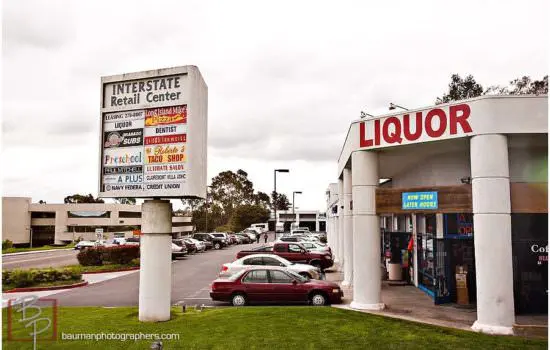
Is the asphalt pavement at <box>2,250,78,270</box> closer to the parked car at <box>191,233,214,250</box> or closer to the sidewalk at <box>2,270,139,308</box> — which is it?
the sidewalk at <box>2,270,139,308</box>

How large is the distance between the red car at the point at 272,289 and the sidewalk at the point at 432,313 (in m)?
0.77

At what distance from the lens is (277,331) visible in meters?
11.7

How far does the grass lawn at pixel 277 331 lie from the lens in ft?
34.9

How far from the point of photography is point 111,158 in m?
13.9

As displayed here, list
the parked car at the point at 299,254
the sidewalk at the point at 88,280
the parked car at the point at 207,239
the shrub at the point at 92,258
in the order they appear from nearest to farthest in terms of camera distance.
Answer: the sidewalk at the point at 88,280
the parked car at the point at 299,254
the shrub at the point at 92,258
the parked car at the point at 207,239

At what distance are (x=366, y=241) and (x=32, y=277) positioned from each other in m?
16.3

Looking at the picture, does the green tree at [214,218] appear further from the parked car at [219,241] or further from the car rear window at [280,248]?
the car rear window at [280,248]

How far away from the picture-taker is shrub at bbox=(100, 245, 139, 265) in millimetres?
29688

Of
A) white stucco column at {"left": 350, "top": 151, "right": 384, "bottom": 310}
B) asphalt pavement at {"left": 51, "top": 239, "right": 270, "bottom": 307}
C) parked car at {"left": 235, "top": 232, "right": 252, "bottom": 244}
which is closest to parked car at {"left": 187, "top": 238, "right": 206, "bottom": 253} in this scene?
asphalt pavement at {"left": 51, "top": 239, "right": 270, "bottom": 307}

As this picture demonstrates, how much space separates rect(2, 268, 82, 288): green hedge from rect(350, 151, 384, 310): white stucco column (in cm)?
1486

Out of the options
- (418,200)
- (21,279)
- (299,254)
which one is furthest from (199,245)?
(418,200)

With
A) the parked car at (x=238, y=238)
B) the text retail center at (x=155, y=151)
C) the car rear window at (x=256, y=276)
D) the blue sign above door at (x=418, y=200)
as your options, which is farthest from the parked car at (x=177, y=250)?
the blue sign above door at (x=418, y=200)

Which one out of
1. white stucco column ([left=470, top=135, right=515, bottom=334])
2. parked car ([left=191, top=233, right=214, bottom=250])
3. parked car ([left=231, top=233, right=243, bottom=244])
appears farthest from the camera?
parked car ([left=231, top=233, right=243, bottom=244])

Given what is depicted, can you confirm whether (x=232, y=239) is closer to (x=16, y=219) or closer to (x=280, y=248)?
(x=280, y=248)
